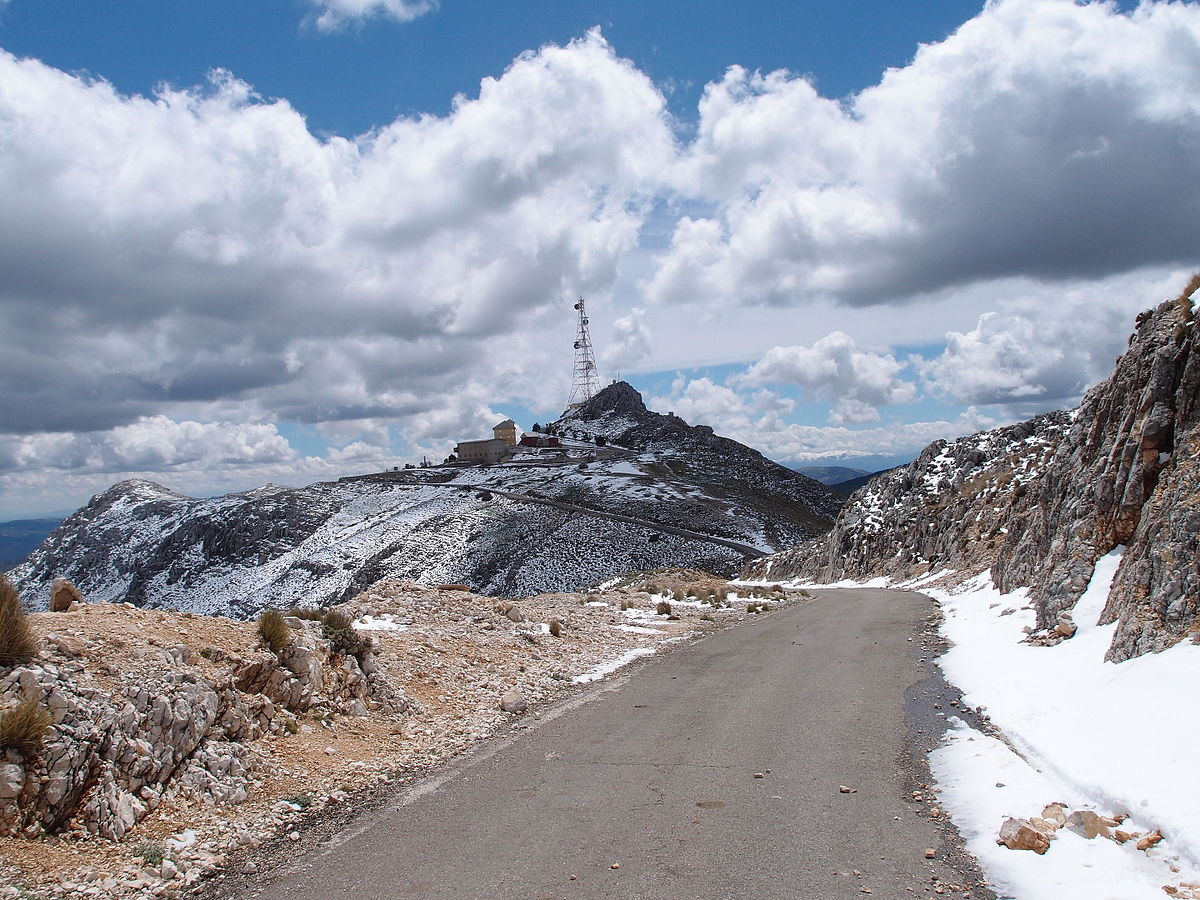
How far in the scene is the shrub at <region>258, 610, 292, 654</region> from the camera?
34.5 ft

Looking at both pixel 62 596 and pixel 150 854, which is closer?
pixel 150 854

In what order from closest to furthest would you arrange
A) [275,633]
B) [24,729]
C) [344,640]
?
[24,729]
[275,633]
[344,640]

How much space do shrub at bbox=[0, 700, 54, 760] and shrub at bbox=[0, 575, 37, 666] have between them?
0.89 m

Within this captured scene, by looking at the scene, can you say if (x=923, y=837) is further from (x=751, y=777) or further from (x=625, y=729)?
(x=625, y=729)

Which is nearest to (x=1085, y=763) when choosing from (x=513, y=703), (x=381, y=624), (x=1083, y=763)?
(x=1083, y=763)

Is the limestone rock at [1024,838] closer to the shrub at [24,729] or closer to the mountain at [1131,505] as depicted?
the mountain at [1131,505]

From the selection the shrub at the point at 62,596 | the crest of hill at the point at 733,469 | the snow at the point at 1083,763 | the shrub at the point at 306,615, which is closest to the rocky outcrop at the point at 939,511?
the snow at the point at 1083,763

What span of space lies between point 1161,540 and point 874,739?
216 inches

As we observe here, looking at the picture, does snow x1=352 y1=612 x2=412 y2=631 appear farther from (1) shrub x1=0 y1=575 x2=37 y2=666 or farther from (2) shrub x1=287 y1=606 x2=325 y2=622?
(1) shrub x1=0 y1=575 x2=37 y2=666

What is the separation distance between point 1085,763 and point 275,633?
1058 cm

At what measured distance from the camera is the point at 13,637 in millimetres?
7285

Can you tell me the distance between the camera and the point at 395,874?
607 cm

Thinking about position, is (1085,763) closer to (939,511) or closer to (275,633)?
(275,633)

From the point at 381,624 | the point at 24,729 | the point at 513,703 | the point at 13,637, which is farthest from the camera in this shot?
the point at 381,624
